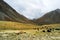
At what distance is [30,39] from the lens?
42.0 meters

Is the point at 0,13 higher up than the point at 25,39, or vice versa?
the point at 0,13

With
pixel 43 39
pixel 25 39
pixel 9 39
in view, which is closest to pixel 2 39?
pixel 9 39

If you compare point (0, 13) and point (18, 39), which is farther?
point (0, 13)

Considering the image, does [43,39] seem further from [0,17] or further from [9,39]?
[0,17]

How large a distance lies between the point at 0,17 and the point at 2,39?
465 ft

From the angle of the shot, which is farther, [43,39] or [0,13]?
[0,13]

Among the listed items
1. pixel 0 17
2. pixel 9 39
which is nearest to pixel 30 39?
pixel 9 39

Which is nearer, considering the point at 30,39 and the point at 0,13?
the point at 30,39

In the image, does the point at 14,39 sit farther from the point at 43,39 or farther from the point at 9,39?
the point at 43,39

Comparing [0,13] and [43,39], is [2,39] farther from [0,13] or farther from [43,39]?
[0,13]

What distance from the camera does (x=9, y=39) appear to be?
135 feet

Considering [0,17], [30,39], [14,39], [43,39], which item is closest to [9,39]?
[14,39]

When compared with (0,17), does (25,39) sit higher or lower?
lower

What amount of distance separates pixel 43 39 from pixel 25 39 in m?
4.18
